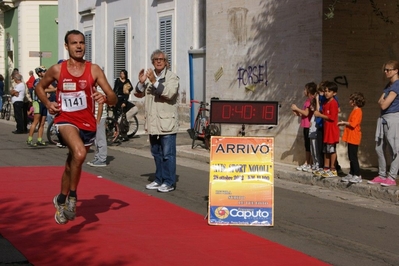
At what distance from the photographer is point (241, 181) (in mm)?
9406

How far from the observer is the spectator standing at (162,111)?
11.3 m

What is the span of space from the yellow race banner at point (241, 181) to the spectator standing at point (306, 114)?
4.07 m

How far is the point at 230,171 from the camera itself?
31.1 ft

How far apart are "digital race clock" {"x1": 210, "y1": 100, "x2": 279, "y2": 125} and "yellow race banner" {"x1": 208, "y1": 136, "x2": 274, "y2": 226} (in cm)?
38

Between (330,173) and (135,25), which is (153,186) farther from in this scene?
(135,25)

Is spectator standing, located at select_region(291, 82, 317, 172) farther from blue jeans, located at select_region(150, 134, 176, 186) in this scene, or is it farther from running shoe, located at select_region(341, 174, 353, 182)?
blue jeans, located at select_region(150, 134, 176, 186)

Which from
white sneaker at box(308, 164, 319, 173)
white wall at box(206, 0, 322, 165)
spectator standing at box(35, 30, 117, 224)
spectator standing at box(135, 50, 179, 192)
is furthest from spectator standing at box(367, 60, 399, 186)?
spectator standing at box(35, 30, 117, 224)

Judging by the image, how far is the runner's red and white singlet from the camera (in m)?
8.47

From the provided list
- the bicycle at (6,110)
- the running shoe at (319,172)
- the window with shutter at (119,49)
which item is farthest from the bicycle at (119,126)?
the bicycle at (6,110)

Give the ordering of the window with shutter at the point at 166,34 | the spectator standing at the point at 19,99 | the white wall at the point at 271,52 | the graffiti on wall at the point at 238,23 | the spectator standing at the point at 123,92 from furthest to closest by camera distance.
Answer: the window with shutter at the point at 166,34
the spectator standing at the point at 19,99
the spectator standing at the point at 123,92
the graffiti on wall at the point at 238,23
the white wall at the point at 271,52

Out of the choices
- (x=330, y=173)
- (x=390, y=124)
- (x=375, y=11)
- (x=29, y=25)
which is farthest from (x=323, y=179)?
(x=29, y=25)

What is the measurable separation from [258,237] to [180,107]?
1559cm

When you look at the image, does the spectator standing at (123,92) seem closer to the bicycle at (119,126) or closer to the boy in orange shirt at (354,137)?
the bicycle at (119,126)

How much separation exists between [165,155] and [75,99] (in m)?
3.22
